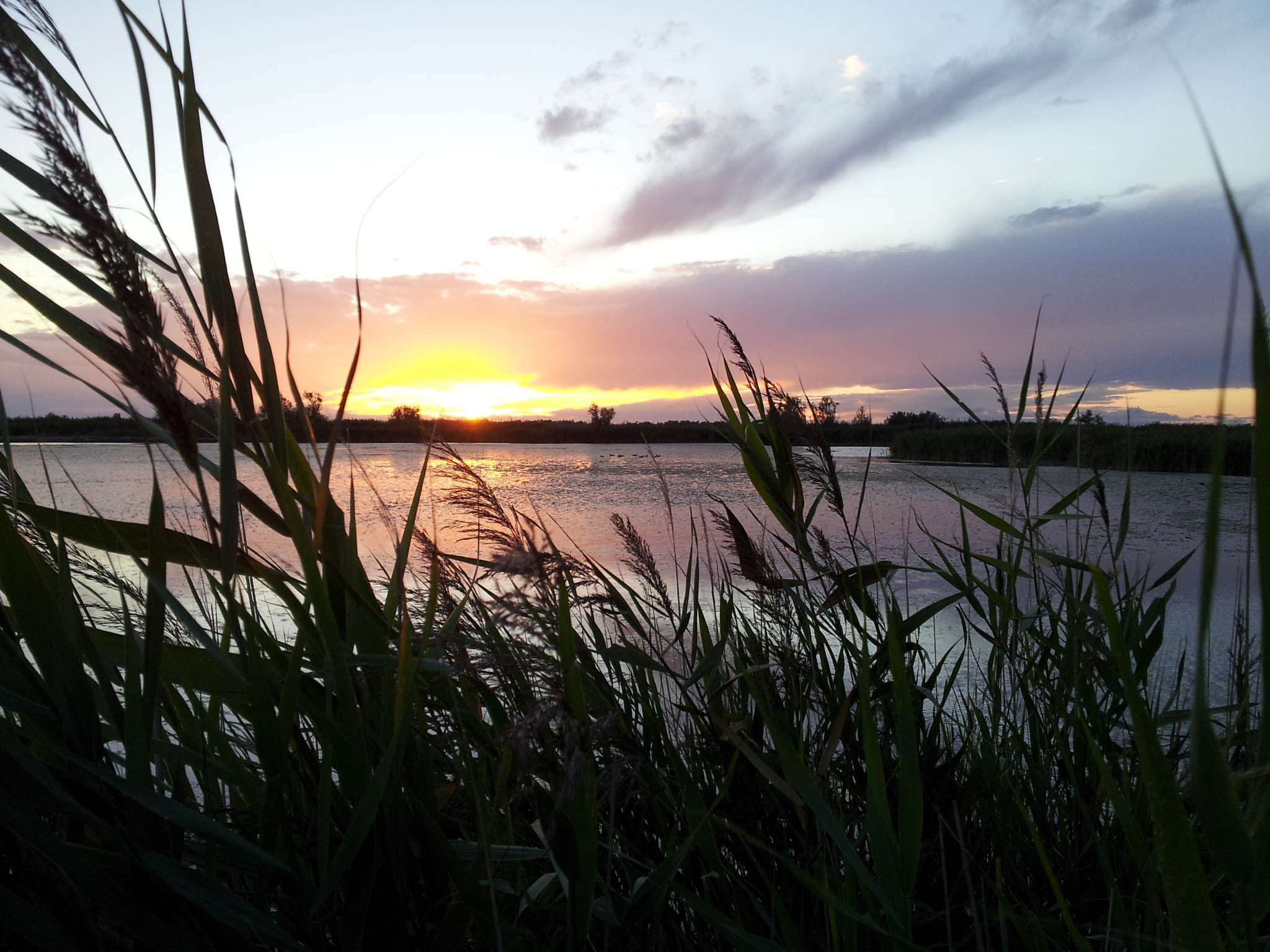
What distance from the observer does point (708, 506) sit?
6.16 metres

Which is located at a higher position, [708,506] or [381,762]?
[381,762]

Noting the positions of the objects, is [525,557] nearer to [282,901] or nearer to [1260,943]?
[282,901]

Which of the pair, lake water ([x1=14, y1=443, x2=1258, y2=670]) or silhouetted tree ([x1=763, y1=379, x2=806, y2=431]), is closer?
silhouetted tree ([x1=763, y1=379, x2=806, y2=431])

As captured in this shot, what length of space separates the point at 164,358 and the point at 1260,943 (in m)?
1.31

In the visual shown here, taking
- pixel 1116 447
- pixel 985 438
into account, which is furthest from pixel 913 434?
pixel 1116 447

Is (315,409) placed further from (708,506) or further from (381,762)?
(708,506)

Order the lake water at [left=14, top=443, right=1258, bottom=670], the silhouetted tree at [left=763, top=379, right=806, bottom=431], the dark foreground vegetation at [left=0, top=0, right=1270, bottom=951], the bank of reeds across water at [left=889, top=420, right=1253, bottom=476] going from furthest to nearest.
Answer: the bank of reeds across water at [left=889, top=420, right=1253, bottom=476], the lake water at [left=14, top=443, right=1258, bottom=670], the silhouetted tree at [left=763, top=379, right=806, bottom=431], the dark foreground vegetation at [left=0, top=0, right=1270, bottom=951]

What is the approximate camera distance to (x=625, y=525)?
137 centimetres

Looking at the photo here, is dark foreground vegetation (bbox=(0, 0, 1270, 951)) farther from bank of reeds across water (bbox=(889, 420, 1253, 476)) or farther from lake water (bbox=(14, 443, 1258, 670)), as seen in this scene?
bank of reeds across water (bbox=(889, 420, 1253, 476))

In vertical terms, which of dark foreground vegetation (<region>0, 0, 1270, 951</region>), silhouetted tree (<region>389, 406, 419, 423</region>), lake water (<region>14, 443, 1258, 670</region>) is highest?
silhouetted tree (<region>389, 406, 419, 423</region>)

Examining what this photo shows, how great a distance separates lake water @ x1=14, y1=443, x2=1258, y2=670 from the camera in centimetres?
350

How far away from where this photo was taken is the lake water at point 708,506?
3496mm

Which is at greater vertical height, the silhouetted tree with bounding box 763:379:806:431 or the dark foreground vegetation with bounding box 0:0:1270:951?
the silhouetted tree with bounding box 763:379:806:431

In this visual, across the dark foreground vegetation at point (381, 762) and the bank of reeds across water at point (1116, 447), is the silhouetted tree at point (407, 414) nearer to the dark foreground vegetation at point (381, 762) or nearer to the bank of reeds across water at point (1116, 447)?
the dark foreground vegetation at point (381, 762)
